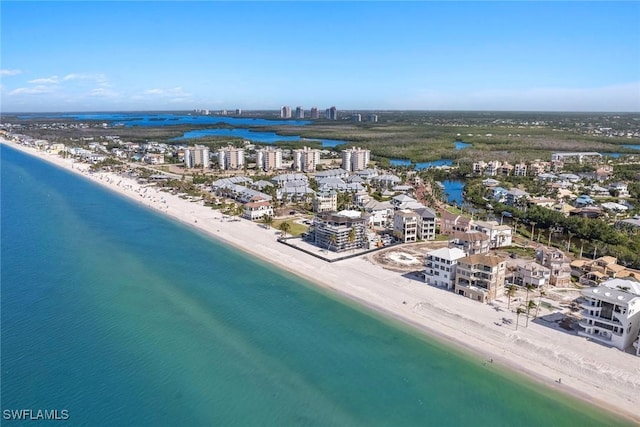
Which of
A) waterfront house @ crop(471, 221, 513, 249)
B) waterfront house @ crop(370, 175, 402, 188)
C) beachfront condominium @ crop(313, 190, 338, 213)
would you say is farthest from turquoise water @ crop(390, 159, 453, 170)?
waterfront house @ crop(471, 221, 513, 249)

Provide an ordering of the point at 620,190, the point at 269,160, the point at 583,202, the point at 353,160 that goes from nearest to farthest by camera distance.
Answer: the point at 583,202 → the point at 620,190 → the point at 353,160 → the point at 269,160

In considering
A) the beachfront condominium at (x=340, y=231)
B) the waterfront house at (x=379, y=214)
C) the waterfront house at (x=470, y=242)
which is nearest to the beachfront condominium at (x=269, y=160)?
the waterfront house at (x=379, y=214)

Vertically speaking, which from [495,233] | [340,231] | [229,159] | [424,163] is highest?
[229,159]

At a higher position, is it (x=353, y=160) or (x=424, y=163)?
(x=353, y=160)

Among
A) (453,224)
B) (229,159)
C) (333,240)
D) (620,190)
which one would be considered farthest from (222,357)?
(229,159)

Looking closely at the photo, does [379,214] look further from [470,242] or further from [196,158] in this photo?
[196,158]

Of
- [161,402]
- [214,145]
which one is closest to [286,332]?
[161,402]

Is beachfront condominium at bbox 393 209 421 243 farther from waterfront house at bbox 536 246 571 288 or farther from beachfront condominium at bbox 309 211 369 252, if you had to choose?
waterfront house at bbox 536 246 571 288
